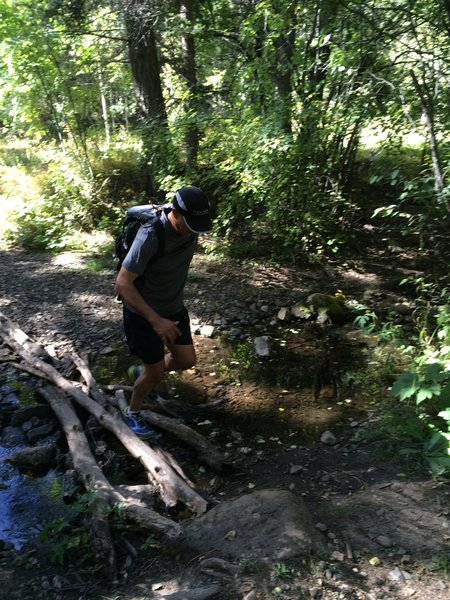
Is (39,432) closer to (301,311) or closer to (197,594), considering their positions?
(197,594)

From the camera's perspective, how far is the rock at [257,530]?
2.86 metres

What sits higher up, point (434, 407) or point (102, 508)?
point (102, 508)

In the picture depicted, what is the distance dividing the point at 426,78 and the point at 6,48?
9.13 meters

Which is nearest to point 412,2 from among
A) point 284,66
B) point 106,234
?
point 284,66

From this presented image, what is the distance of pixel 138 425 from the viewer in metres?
4.48

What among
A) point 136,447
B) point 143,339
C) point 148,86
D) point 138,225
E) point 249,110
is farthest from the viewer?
point 148,86

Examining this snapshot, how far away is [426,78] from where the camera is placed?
233 inches

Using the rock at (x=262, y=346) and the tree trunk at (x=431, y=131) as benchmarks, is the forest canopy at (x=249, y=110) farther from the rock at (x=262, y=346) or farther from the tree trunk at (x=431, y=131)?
the rock at (x=262, y=346)

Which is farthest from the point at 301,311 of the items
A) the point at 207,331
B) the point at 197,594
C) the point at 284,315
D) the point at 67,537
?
the point at 197,594

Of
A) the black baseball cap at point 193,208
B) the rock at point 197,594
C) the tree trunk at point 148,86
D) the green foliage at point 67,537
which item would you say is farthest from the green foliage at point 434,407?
the tree trunk at point 148,86

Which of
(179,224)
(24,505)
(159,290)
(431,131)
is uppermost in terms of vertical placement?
(431,131)

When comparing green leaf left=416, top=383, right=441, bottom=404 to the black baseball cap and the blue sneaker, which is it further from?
the blue sneaker

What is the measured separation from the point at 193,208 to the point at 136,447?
84.4 inches

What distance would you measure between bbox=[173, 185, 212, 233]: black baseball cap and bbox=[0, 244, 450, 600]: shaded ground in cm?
216
